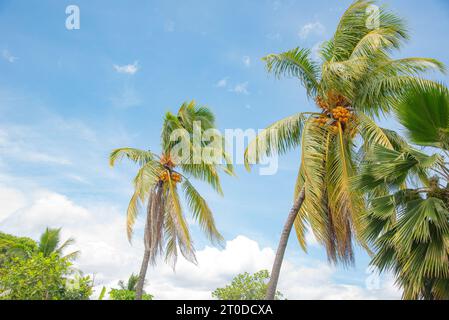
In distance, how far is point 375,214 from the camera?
33.0ft

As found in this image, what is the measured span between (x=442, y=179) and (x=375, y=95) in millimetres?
5066

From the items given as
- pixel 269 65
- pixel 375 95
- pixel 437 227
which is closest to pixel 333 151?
pixel 375 95

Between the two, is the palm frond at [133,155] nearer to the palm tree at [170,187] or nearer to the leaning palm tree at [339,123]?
the palm tree at [170,187]

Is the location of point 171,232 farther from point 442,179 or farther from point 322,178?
point 442,179

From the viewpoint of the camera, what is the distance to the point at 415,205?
9727 mm

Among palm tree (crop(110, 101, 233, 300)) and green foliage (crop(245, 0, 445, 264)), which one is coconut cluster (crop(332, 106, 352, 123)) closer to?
green foliage (crop(245, 0, 445, 264))

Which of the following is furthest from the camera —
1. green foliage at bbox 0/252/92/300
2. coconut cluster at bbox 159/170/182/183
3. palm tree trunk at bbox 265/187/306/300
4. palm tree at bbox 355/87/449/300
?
coconut cluster at bbox 159/170/182/183

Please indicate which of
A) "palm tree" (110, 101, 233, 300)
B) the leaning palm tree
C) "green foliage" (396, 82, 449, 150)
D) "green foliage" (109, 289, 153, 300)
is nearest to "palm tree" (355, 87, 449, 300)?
"green foliage" (396, 82, 449, 150)

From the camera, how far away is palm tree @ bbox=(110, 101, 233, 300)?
18016 millimetres

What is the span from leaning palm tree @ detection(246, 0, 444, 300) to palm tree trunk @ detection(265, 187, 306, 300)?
1.1 inches

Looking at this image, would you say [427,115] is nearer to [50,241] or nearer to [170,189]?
[170,189]

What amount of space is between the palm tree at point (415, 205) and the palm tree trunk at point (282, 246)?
3.49 meters

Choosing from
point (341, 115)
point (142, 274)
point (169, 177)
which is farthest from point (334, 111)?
point (142, 274)

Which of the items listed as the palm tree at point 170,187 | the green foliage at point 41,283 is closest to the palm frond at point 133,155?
the palm tree at point 170,187
